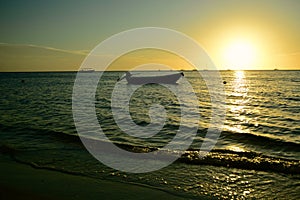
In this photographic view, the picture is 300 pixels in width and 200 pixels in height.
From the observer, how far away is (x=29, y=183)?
7551mm

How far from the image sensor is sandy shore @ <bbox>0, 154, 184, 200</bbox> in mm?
6820

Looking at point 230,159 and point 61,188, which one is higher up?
point 230,159

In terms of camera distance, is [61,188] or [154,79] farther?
[154,79]

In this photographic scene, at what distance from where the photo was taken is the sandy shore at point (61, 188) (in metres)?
6.82

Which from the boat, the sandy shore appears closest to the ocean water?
the sandy shore

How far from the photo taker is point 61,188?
7.27m

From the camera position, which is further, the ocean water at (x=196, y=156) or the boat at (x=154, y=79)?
the boat at (x=154, y=79)

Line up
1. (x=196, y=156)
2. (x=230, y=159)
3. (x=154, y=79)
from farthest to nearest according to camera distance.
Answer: (x=154, y=79), (x=196, y=156), (x=230, y=159)

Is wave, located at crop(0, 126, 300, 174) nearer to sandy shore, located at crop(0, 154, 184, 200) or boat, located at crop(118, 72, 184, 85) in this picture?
sandy shore, located at crop(0, 154, 184, 200)

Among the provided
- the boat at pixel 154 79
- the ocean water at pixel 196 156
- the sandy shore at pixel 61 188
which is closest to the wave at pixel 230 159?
the ocean water at pixel 196 156

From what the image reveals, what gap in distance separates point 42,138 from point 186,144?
24.1 ft

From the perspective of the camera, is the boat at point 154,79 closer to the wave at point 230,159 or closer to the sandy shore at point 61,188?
the wave at point 230,159

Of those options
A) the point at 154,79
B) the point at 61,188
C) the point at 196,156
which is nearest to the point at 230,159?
the point at 196,156

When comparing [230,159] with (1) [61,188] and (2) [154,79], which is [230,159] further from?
(2) [154,79]
